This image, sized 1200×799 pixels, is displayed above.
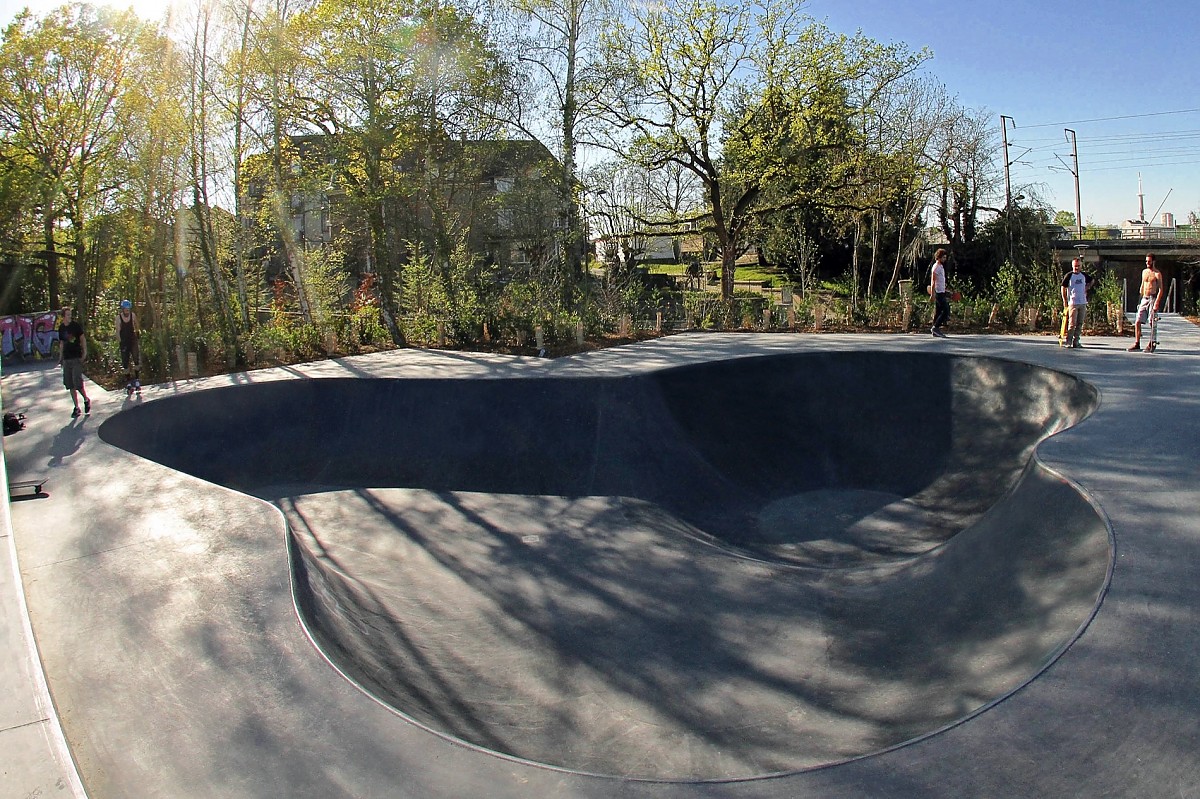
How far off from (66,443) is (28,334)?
42.7ft

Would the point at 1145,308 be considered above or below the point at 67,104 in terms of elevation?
below

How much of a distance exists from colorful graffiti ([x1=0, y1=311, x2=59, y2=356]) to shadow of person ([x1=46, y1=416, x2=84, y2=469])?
1089 centimetres

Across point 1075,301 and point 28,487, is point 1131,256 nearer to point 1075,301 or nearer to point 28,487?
point 1075,301

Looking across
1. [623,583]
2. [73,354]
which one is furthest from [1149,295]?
[73,354]

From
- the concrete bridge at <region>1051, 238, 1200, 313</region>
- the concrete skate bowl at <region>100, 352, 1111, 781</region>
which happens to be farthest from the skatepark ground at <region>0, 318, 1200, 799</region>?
the concrete bridge at <region>1051, 238, 1200, 313</region>

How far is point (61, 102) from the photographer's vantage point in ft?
73.3

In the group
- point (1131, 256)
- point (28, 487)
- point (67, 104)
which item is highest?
point (67, 104)

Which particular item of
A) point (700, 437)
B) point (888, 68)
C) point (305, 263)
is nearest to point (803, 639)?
point (700, 437)

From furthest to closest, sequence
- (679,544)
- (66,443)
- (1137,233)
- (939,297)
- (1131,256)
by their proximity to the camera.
Result: (1137,233), (1131,256), (939,297), (66,443), (679,544)

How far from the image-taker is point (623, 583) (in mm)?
6523

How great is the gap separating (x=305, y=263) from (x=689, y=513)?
14.1 metres

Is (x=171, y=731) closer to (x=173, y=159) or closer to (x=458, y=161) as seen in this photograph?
(x=173, y=159)

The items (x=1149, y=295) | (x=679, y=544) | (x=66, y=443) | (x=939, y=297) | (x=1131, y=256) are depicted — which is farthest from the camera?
(x=1131, y=256)

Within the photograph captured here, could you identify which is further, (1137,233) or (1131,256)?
(1137,233)
